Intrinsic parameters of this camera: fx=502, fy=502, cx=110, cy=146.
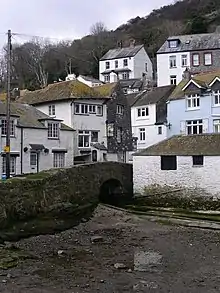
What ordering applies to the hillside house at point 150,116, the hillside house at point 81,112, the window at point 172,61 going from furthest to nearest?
the window at point 172,61
the hillside house at point 150,116
the hillside house at point 81,112

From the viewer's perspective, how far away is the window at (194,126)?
44.0 m

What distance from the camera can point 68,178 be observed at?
27594 millimetres

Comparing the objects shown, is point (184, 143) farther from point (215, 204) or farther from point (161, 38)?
point (161, 38)

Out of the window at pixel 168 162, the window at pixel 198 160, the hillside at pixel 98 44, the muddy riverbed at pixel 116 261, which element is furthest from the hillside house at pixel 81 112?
the hillside at pixel 98 44

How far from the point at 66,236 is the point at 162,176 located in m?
11.3

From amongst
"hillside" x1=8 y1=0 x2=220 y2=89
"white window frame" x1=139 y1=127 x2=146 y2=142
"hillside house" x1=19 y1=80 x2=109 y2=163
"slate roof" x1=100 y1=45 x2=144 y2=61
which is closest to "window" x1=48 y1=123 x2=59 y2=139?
"hillside house" x1=19 y1=80 x2=109 y2=163

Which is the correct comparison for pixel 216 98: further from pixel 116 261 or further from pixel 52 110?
pixel 116 261

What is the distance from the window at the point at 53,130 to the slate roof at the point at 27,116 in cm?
69

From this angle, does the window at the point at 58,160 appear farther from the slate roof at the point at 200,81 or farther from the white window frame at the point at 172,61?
the white window frame at the point at 172,61

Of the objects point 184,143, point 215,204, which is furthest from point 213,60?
point 215,204

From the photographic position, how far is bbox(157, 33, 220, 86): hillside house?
64.1 metres

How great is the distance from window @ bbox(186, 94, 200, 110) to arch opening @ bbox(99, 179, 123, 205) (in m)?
13.4

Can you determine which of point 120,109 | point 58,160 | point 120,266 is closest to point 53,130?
point 58,160

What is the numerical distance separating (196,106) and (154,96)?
892 cm
